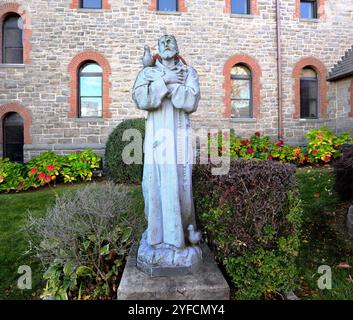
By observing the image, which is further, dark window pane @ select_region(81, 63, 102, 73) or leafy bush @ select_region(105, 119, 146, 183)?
dark window pane @ select_region(81, 63, 102, 73)

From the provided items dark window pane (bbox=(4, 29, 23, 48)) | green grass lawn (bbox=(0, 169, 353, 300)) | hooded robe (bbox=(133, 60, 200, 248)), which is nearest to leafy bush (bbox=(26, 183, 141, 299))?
hooded robe (bbox=(133, 60, 200, 248))

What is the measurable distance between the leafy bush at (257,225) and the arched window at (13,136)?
1020cm

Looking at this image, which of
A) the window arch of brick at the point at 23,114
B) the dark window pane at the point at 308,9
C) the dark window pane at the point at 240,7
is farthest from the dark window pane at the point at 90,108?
the dark window pane at the point at 308,9

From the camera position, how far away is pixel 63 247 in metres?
3.14

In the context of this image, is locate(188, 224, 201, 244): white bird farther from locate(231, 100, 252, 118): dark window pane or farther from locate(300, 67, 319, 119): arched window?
locate(300, 67, 319, 119): arched window

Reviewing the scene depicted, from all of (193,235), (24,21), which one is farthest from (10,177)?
(193,235)

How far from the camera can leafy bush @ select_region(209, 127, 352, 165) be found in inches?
378

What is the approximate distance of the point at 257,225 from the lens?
107 inches

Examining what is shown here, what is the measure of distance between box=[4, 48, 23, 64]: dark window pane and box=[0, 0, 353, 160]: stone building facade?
20.9 inches

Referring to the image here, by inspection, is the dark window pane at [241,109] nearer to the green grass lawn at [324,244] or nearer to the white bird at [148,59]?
the green grass lawn at [324,244]

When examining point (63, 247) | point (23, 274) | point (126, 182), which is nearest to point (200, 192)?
point (63, 247)

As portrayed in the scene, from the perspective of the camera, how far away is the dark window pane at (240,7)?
38.0ft

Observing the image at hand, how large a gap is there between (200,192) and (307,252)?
88.2 inches

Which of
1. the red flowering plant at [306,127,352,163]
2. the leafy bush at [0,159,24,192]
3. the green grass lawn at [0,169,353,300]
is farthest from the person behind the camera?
the red flowering plant at [306,127,352,163]
